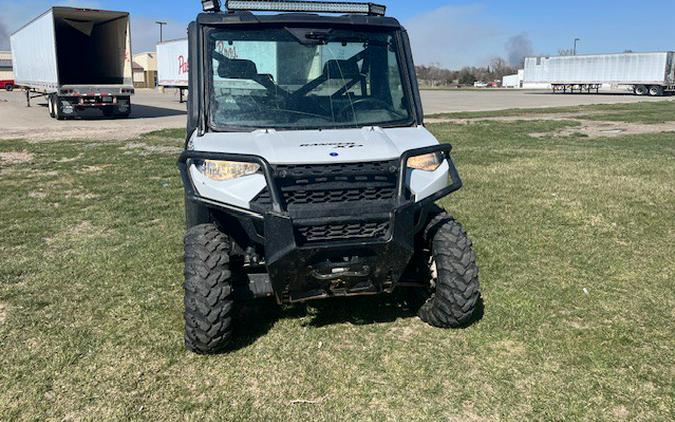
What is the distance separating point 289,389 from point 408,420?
723 millimetres

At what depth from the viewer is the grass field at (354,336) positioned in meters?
3.29

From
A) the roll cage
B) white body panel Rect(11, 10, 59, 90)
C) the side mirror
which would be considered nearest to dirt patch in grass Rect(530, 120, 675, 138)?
the roll cage

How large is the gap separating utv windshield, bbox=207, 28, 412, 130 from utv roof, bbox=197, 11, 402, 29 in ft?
→ 0.21

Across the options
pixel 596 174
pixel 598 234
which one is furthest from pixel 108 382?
pixel 596 174

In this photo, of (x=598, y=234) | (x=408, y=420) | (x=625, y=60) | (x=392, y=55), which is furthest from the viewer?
(x=625, y=60)

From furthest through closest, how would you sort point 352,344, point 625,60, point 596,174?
point 625,60
point 596,174
point 352,344

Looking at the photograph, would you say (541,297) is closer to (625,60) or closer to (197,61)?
(197,61)

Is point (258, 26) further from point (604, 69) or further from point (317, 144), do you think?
point (604, 69)

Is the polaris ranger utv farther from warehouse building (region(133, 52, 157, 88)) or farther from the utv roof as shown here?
warehouse building (region(133, 52, 157, 88))

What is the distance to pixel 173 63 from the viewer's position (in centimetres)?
3316

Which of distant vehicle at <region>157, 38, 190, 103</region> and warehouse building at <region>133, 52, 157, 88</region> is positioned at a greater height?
warehouse building at <region>133, 52, 157, 88</region>

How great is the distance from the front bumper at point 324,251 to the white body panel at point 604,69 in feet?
176

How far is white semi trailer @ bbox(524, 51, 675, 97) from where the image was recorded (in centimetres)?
4909

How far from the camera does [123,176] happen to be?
33.3 feet
